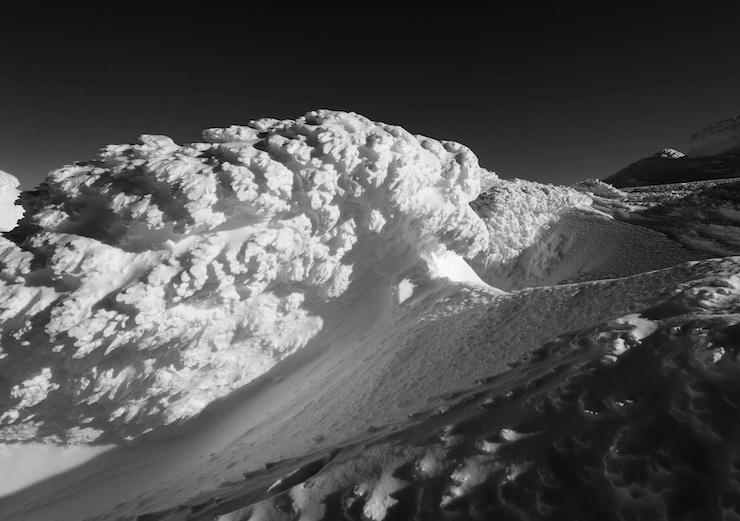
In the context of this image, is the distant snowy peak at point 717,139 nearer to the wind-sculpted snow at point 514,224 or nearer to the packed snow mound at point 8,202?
the wind-sculpted snow at point 514,224

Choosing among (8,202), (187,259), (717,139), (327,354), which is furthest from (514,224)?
(717,139)

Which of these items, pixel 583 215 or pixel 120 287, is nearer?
pixel 120 287

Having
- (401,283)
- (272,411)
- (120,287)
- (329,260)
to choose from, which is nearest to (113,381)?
(120,287)

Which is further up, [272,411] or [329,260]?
[329,260]

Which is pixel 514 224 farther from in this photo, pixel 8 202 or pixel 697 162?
pixel 697 162

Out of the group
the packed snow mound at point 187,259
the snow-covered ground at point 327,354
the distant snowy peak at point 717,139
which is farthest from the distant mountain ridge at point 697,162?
the packed snow mound at point 187,259

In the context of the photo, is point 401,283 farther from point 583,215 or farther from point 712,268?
point 583,215

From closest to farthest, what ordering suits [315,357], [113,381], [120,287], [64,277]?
1. [64,277]
2. [120,287]
3. [113,381]
4. [315,357]
